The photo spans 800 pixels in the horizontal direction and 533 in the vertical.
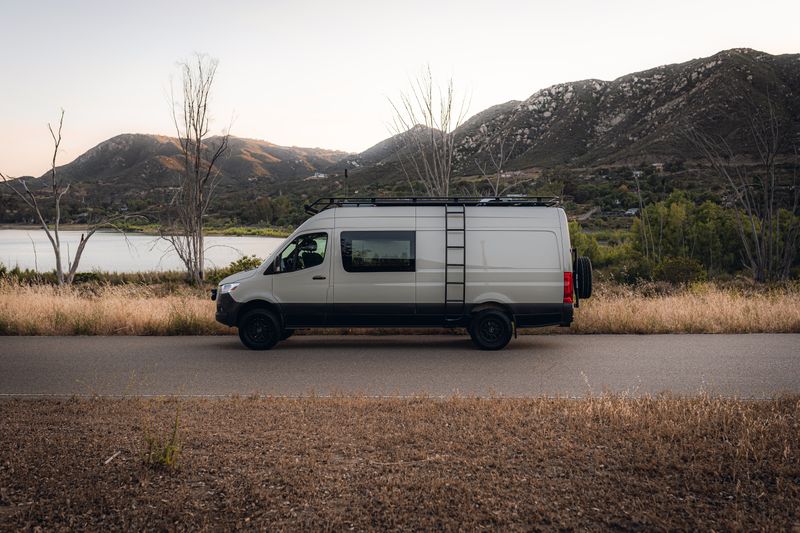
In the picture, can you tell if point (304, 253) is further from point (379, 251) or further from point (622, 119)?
point (622, 119)

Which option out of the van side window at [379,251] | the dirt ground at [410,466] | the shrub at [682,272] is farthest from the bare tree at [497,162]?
the dirt ground at [410,466]

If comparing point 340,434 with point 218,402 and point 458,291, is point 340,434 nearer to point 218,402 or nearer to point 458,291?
point 218,402

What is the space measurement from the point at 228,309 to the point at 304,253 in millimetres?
1553

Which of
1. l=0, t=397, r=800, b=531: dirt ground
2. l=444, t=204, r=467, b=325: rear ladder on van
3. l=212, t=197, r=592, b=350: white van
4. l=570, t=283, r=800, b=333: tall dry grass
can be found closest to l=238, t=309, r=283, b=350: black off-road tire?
l=212, t=197, r=592, b=350: white van

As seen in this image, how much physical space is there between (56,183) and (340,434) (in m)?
20.0

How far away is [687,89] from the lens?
105 metres

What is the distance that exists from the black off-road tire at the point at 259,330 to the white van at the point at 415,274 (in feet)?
0.05

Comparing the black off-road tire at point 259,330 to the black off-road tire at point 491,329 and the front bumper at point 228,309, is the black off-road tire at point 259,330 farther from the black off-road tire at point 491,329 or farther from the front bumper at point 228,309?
the black off-road tire at point 491,329

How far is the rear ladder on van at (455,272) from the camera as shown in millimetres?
11016

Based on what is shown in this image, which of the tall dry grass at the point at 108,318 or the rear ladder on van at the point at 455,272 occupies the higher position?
the rear ladder on van at the point at 455,272

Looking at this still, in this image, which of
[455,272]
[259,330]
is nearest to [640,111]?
[455,272]

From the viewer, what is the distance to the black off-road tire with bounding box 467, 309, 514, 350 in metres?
11.0

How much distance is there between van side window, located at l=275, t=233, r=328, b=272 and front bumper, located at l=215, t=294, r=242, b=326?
888 mm

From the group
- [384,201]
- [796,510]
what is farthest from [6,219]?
[796,510]
